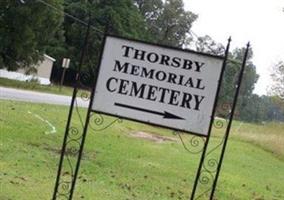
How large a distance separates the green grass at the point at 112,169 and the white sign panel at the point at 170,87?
100 inches

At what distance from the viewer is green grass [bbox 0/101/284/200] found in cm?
934

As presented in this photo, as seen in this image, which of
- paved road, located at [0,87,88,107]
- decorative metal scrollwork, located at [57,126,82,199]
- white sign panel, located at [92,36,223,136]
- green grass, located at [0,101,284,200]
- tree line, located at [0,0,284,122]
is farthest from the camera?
tree line, located at [0,0,284,122]

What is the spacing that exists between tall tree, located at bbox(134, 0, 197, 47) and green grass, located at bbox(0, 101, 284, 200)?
6632 centimetres

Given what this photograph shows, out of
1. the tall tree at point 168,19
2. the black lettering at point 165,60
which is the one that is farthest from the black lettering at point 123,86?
the tall tree at point 168,19

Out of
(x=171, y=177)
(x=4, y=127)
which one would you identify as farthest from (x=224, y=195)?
(x=4, y=127)

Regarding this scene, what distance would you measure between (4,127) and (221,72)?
9925mm

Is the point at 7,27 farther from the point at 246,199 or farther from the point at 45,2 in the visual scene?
the point at 246,199

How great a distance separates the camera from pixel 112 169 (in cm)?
1247

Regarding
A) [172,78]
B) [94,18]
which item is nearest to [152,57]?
[172,78]

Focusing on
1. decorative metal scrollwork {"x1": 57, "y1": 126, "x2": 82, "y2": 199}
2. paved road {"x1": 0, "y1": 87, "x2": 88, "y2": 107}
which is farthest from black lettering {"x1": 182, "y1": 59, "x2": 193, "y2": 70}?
paved road {"x1": 0, "y1": 87, "x2": 88, "y2": 107}

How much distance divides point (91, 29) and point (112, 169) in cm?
482

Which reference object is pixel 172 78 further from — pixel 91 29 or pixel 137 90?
pixel 91 29

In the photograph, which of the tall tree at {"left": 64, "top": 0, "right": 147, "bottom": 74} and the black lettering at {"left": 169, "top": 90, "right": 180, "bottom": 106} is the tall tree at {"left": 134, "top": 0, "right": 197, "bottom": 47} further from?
the black lettering at {"left": 169, "top": 90, "right": 180, "bottom": 106}

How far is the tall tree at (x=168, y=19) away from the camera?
87.7 meters
